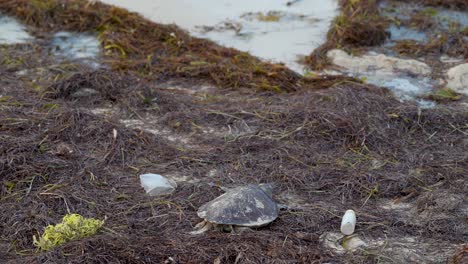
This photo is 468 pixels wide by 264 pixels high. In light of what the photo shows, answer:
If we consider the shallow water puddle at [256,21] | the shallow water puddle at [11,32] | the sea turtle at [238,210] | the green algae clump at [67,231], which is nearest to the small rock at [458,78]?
the shallow water puddle at [256,21]

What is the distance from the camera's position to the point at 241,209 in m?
3.32

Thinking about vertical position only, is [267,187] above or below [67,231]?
below

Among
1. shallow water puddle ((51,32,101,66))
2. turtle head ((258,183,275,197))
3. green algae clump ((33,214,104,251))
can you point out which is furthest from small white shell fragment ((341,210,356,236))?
shallow water puddle ((51,32,101,66))

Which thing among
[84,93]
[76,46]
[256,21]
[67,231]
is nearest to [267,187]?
[67,231]

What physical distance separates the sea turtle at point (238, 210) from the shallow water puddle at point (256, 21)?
264 cm

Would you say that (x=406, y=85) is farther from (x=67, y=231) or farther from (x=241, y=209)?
(x=67, y=231)

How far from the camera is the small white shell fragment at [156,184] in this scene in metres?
3.74

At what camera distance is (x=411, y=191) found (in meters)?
3.86

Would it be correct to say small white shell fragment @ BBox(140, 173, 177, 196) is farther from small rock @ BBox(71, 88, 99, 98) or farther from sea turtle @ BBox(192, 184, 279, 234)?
small rock @ BBox(71, 88, 99, 98)

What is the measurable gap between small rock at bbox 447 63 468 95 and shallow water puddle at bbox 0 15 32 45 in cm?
381

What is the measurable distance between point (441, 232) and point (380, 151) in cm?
98

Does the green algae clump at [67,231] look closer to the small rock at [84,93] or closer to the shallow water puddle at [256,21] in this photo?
the small rock at [84,93]

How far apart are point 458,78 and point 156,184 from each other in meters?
2.89

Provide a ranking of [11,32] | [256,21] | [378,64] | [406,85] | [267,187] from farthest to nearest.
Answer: [256,21]
[11,32]
[378,64]
[406,85]
[267,187]
